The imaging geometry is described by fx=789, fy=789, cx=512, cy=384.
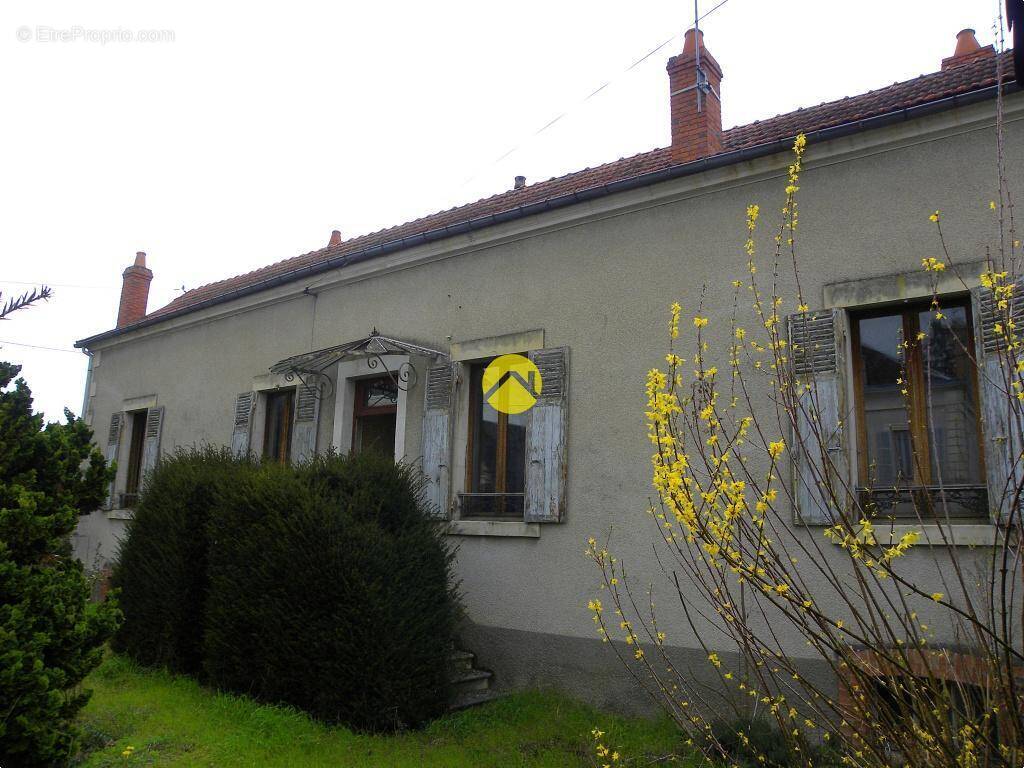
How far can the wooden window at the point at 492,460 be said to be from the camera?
7.75 m

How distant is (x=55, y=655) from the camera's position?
15.5 ft

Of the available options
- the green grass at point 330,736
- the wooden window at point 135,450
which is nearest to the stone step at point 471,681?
the green grass at point 330,736

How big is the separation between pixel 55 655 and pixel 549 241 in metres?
5.31

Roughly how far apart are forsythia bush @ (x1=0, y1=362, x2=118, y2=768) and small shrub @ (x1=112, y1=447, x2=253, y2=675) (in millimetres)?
2237

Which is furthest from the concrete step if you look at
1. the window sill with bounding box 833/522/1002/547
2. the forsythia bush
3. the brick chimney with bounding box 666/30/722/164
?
the brick chimney with bounding box 666/30/722/164

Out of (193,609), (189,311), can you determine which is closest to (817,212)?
(193,609)

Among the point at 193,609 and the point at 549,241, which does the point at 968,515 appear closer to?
the point at 549,241

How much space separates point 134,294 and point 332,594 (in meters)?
11.3

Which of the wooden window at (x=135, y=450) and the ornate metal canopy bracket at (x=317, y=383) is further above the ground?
the ornate metal canopy bracket at (x=317, y=383)

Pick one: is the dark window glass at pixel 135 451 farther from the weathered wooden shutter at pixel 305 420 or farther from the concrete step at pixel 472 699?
the concrete step at pixel 472 699

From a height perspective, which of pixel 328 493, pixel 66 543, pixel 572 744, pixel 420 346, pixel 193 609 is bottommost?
pixel 572 744

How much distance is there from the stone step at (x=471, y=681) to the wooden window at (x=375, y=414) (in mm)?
2845

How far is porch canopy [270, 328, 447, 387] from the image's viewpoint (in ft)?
27.7

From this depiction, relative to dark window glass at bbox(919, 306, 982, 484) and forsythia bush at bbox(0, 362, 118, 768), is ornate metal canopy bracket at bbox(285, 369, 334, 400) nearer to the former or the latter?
forsythia bush at bbox(0, 362, 118, 768)
